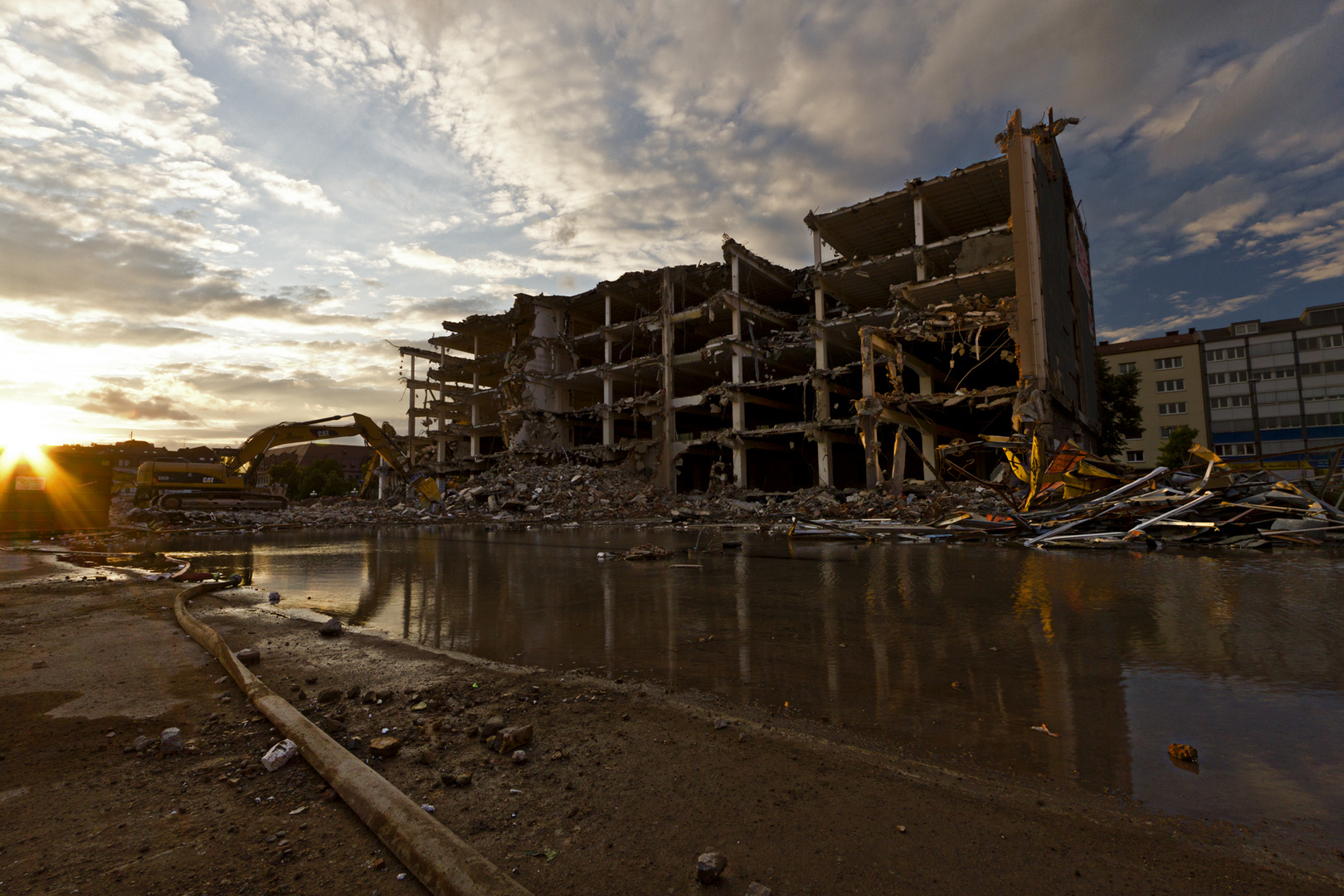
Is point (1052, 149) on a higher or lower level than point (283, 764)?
higher

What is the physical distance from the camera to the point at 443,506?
2509 centimetres

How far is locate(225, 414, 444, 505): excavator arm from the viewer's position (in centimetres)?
2103

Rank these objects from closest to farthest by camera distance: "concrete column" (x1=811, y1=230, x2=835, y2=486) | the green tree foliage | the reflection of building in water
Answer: the reflection of building in water, "concrete column" (x1=811, y1=230, x2=835, y2=486), the green tree foliage

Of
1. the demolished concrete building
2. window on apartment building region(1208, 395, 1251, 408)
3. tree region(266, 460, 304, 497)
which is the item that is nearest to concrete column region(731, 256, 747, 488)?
the demolished concrete building

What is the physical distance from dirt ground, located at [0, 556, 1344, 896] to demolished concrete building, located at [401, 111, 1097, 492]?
446 inches

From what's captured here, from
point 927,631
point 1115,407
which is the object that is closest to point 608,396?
point 1115,407

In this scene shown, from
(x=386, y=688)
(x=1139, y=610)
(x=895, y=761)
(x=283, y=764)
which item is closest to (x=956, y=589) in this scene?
(x=1139, y=610)

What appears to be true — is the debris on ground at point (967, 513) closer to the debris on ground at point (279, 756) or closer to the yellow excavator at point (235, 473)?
the yellow excavator at point (235, 473)

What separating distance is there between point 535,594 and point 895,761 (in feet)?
14.5

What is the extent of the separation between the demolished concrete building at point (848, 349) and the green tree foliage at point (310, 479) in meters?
33.6

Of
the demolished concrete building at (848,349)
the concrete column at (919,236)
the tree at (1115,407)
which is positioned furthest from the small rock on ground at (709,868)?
the tree at (1115,407)

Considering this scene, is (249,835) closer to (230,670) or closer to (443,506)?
(230,670)

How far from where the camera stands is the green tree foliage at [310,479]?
221ft

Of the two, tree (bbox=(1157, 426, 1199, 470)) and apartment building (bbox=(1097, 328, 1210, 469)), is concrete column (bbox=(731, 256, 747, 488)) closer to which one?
tree (bbox=(1157, 426, 1199, 470))
